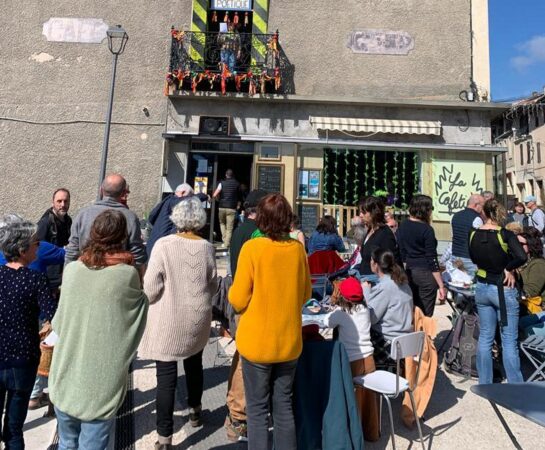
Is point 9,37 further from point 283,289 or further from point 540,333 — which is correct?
point 540,333

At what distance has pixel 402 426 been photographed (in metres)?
3.26

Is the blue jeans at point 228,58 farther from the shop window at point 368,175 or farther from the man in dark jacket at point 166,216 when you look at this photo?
the man in dark jacket at point 166,216

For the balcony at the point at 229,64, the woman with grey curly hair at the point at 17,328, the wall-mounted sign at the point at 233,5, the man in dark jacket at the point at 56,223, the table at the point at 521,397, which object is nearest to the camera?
the table at the point at 521,397

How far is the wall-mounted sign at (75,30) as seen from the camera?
10812mm

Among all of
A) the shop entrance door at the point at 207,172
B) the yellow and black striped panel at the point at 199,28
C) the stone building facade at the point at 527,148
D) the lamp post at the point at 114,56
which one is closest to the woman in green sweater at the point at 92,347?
the lamp post at the point at 114,56

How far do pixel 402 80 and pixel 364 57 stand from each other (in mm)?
1234

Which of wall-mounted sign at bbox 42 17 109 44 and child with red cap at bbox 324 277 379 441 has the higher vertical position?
wall-mounted sign at bbox 42 17 109 44

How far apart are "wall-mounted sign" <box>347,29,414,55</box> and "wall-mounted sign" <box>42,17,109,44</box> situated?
6980 millimetres

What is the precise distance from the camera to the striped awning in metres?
10.2

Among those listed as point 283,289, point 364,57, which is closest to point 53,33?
point 364,57

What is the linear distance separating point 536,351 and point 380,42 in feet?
31.0

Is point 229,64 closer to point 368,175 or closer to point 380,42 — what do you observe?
point 380,42

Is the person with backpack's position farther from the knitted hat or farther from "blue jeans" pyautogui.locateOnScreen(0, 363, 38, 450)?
"blue jeans" pyautogui.locateOnScreen(0, 363, 38, 450)

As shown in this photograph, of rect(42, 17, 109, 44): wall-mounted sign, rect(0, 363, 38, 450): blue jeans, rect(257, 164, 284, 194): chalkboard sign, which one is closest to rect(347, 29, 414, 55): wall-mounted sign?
rect(257, 164, 284, 194): chalkboard sign
